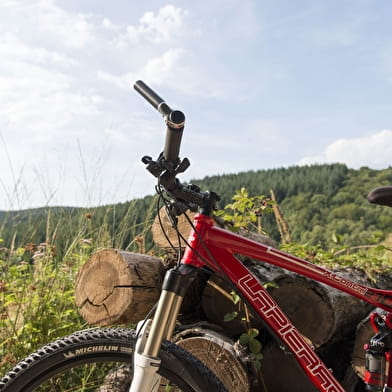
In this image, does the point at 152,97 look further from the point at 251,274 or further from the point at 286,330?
the point at 286,330

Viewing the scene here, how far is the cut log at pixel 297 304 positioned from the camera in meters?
2.53

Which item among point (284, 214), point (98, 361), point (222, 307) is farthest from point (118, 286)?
point (284, 214)

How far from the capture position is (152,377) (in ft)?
4.61

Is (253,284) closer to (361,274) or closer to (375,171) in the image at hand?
(361,274)

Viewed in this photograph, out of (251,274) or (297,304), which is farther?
(297,304)

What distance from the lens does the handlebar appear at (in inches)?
51.8

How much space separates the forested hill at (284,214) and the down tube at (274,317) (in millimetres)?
298

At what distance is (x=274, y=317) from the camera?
1.62 metres

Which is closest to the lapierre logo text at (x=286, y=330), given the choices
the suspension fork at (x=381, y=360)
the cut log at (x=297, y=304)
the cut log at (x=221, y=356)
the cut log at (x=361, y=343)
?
the suspension fork at (x=381, y=360)

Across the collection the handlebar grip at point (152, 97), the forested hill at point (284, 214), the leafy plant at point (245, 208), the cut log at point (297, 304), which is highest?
the forested hill at point (284, 214)

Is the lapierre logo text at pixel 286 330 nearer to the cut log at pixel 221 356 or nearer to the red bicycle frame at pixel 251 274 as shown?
the red bicycle frame at pixel 251 274

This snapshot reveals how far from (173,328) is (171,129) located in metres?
0.54

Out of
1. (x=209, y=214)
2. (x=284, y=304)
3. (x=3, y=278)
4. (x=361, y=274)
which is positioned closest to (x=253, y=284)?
(x=209, y=214)

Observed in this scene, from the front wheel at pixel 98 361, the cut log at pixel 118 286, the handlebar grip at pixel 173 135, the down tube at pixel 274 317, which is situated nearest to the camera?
the handlebar grip at pixel 173 135
